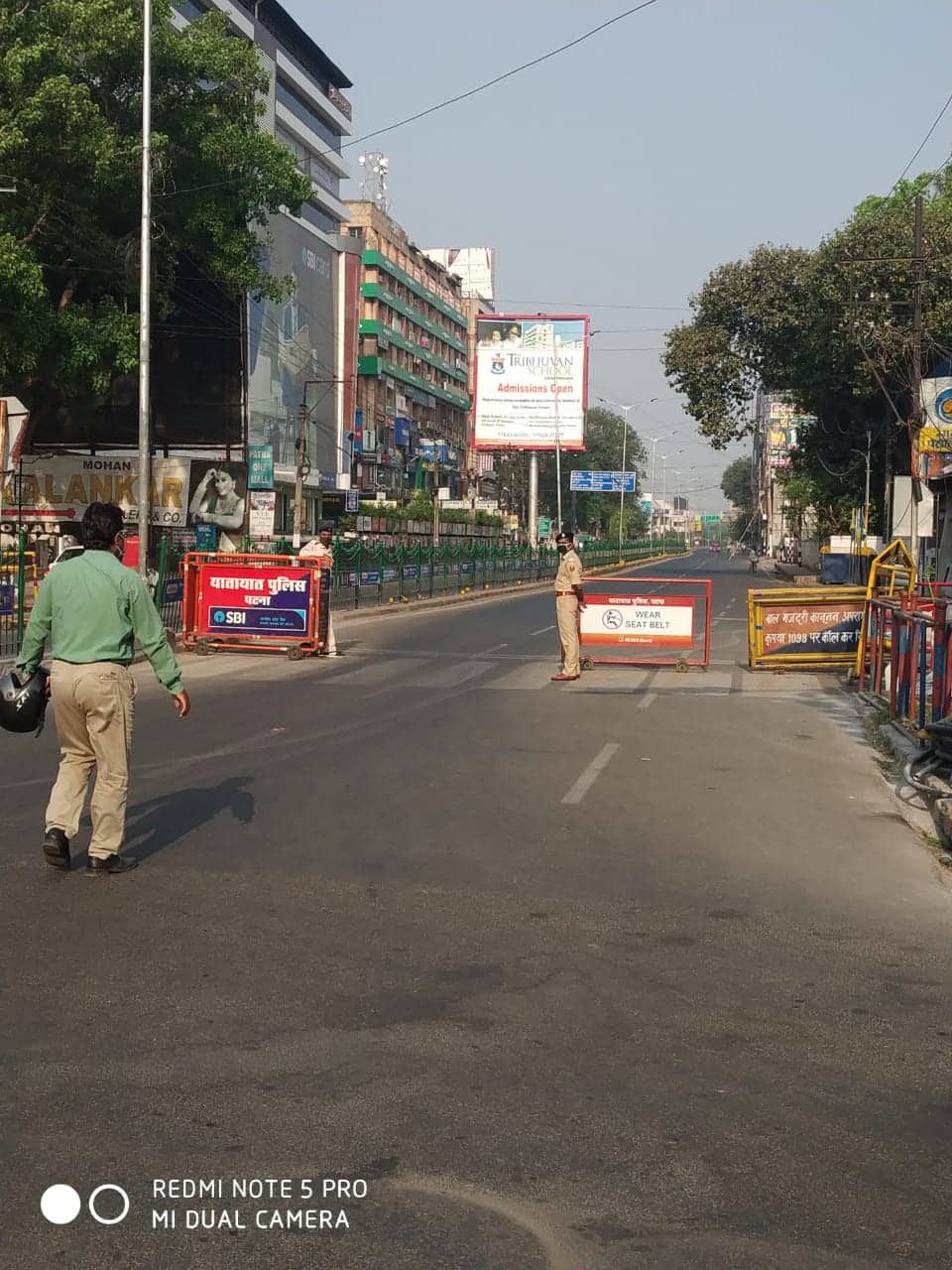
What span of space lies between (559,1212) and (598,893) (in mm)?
3587

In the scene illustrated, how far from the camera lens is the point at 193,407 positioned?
36.8m

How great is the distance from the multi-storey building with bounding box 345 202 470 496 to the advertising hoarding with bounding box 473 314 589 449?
47.0ft

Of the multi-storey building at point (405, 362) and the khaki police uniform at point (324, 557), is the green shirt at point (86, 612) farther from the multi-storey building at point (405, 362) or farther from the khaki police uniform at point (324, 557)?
the multi-storey building at point (405, 362)

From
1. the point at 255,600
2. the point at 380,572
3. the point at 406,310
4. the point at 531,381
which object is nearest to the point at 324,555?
the point at 255,600

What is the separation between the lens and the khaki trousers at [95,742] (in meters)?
7.09

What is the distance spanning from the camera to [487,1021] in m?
5.12

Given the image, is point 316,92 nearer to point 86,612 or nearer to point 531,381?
point 531,381

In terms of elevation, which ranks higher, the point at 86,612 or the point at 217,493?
the point at 217,493

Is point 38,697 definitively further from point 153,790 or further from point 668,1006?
point 668,1006

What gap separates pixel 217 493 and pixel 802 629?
785 inches

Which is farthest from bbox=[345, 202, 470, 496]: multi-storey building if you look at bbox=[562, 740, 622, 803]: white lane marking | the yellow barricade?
bbox=[562, 740, 622, 803]: white lane marking

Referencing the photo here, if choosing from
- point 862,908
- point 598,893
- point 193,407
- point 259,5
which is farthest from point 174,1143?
point 259,5

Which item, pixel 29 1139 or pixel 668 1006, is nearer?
pixel 29 1139

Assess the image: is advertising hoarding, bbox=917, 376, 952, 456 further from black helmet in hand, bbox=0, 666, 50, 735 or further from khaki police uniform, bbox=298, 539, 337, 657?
black helmet in hand, bbox=0, 666, 50, 735
